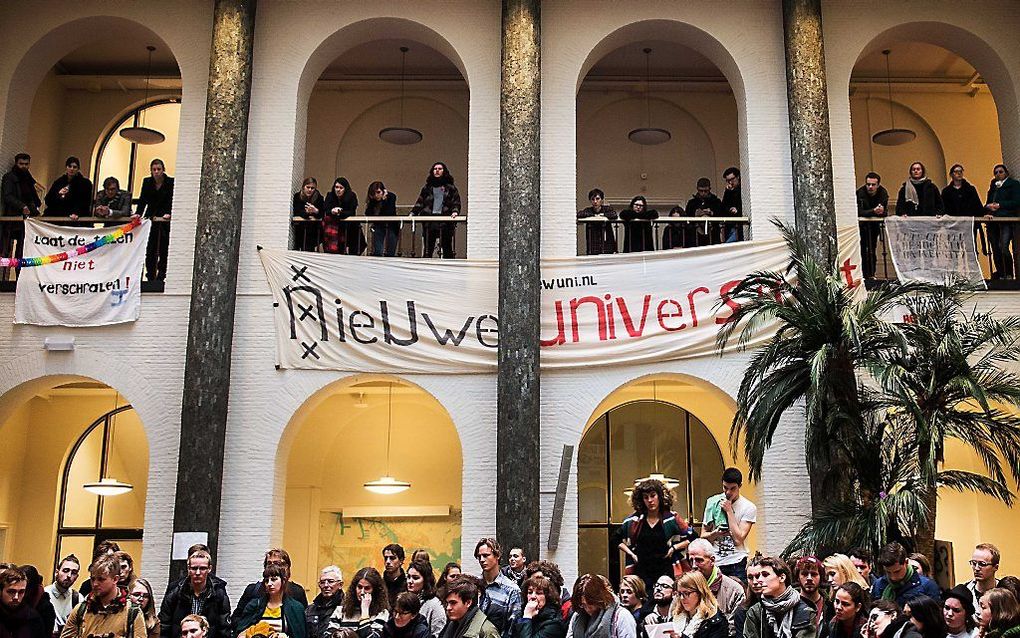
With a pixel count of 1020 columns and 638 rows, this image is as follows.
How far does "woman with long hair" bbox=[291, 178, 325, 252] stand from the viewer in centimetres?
1420

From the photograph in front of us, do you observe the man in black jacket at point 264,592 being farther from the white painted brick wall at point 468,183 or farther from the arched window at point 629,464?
the arched window at point 629,464

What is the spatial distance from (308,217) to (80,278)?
9.31 ft

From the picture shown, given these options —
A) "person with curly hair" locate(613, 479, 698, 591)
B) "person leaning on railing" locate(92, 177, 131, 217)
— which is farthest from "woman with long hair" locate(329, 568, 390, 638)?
"person leaning on railing" locate(92, 177, 131, 217)

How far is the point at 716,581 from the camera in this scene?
8.47 meters

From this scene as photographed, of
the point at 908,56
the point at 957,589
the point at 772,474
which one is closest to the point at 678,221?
the point at 772,474

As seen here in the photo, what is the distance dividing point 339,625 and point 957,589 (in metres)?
4.32

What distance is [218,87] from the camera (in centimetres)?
1412

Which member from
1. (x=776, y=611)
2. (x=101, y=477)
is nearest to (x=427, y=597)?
(x=776, y=611)

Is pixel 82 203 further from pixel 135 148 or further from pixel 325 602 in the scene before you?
pixel 325 602

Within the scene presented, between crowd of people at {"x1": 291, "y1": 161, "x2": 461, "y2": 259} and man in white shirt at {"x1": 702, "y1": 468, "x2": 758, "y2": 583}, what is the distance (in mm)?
5883

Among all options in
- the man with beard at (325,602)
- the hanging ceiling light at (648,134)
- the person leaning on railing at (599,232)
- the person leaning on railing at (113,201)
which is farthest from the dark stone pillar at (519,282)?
the person leaning on railing at (113,201)

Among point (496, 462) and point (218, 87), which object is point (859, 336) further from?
point (218, 87)

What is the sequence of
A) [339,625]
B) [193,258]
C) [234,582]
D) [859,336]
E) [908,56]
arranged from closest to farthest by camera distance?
[339,625] → [859,336] → [234,582] → [193,258] → [908,56]

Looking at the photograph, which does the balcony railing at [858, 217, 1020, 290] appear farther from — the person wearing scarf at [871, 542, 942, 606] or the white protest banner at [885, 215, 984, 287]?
the person wearing scarf at [871, 542, 942, 606]
